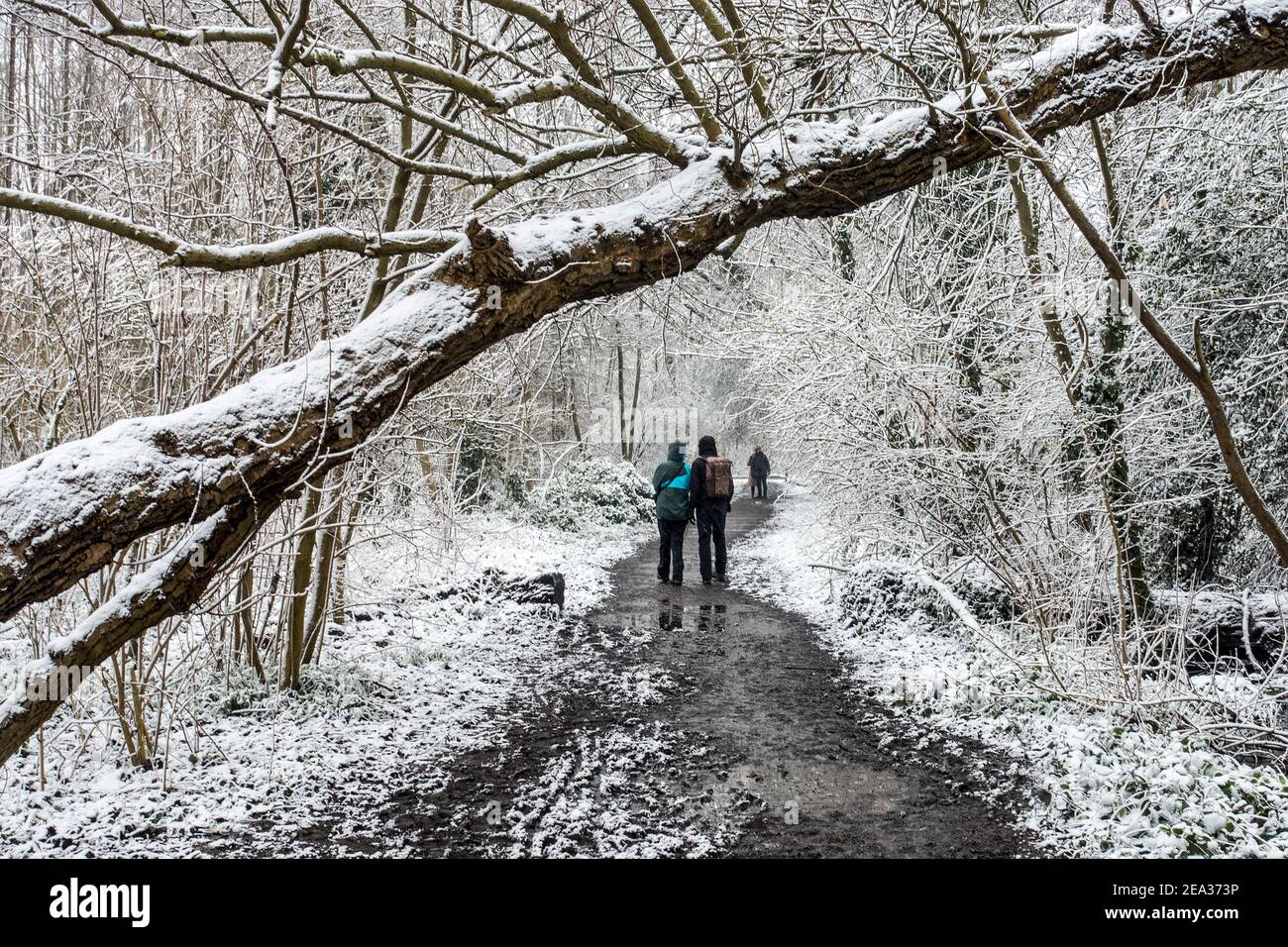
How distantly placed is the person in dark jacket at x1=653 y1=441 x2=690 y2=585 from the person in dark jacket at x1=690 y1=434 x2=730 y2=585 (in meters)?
0.16

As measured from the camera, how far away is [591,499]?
18.5 meters

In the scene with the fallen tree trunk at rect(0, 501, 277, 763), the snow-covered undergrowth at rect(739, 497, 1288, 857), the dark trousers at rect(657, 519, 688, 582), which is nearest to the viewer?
the fallen tree trunk at rect(0, 501, 277, 763)

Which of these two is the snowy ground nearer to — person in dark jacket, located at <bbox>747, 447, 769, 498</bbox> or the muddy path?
the muddy path

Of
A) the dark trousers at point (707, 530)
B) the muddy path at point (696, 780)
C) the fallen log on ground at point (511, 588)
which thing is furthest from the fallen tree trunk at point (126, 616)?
the dark trousers at point (707, 530)

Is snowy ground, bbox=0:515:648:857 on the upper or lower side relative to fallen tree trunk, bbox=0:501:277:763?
lower

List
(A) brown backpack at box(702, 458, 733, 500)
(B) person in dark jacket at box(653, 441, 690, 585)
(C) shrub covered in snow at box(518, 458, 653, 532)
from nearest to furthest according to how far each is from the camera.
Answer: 1. (B) person in dark jacket at box(653, 441, 690, 585)
2. (A) brown backpack at box(702, 458, 733, 500)
3. (C) shrub covered in snow at box(518, 458, 653, 532)

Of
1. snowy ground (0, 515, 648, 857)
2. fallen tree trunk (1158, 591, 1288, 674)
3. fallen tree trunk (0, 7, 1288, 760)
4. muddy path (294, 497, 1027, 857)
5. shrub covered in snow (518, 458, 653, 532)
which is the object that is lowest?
muddy path (294, 497, 1027, 857)

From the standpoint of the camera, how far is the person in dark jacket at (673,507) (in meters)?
11.6

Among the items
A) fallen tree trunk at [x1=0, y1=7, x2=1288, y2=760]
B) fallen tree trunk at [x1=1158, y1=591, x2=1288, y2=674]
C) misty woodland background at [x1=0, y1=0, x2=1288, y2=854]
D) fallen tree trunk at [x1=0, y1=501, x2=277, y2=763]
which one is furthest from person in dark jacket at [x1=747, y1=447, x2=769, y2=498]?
fallen tree trunk at [x1=0, y1=501, x2=277, y2=763]

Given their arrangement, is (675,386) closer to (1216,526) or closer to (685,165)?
(1216,526)

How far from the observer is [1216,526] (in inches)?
293

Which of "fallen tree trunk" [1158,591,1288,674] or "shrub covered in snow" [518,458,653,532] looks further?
"shrub covered in snow" [518,458,653,532]

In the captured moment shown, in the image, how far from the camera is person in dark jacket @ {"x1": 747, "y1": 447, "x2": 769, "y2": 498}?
97.2ft
